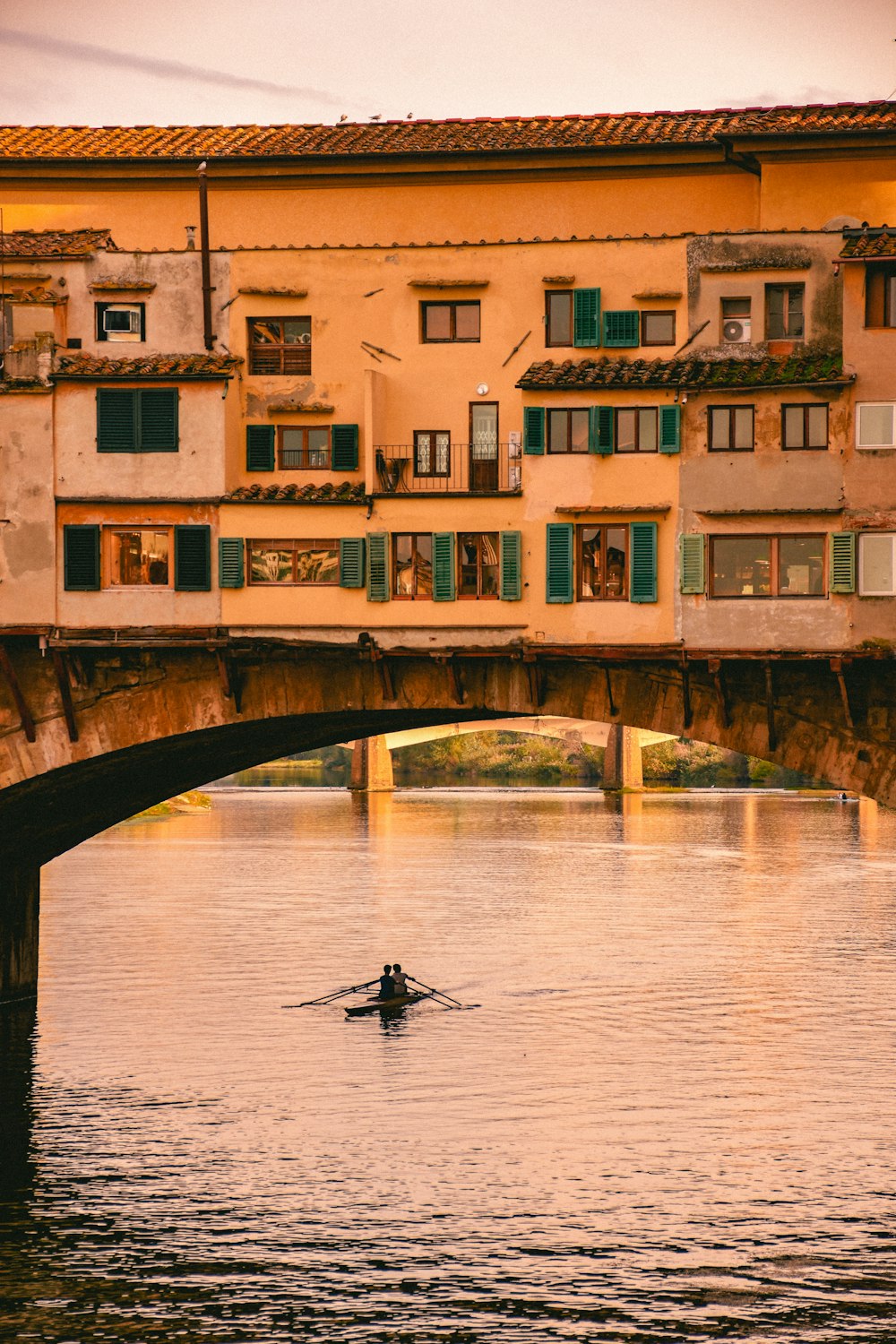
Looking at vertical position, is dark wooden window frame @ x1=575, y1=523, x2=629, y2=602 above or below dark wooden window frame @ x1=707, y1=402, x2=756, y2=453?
below

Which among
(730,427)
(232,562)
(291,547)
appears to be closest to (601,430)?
(730,427)

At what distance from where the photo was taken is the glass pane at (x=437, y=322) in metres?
46.0

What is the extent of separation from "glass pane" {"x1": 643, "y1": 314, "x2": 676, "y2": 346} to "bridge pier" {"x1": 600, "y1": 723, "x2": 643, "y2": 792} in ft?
347

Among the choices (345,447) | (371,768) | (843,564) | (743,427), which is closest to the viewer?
(843,564)

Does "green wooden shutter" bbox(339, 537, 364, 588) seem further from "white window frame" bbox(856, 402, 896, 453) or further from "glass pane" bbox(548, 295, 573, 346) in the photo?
"white window frame" bbox(856, 402, 896, 453)

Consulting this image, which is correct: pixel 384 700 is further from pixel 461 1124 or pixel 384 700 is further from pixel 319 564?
pixel 461 1124

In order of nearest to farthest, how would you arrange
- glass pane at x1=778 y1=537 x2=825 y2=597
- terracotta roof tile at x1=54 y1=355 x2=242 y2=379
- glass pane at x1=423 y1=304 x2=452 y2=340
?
glass pane at x1=778 y1=537 x2=825 y2=597, terracotta roof tile at x1=54 y1=355 x2=242 y2=379, glass pane at x1=423 y1=304 x2=452 y2=340

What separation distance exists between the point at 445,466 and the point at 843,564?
370 inches

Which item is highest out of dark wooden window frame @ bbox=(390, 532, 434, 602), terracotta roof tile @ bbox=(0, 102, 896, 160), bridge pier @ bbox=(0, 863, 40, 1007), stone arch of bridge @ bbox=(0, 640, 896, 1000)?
terracotta roof tile @ bbox=(0, 102, 896, 160)

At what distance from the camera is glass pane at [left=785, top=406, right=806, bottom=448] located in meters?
43.7

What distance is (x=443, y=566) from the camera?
4488 centimetres

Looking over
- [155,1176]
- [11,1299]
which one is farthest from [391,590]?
[11,1299]

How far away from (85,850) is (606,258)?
6964 cm

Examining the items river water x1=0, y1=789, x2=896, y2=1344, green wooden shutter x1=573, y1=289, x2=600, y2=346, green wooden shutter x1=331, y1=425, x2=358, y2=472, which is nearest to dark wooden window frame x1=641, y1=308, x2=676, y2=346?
green wooden shutter x1=573, y1=289, x2=600, y2=346
